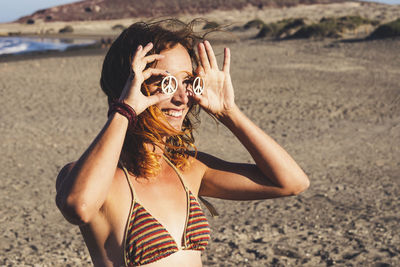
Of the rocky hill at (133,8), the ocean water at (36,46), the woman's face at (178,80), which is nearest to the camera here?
the woman's face at (178,80)

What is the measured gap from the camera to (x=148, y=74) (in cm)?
185

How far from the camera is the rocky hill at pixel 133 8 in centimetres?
7250

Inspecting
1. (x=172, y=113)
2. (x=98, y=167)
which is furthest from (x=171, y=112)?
(x=98, y=167)

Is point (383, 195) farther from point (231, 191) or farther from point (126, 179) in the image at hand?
point (126, 179)

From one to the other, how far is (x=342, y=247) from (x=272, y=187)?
3007 millimetres

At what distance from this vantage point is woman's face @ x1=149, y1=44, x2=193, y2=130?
197 centimetres

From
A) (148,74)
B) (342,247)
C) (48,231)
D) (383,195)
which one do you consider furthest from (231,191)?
(383,195)

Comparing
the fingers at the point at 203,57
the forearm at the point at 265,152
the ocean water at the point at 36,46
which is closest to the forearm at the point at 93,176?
the fingers at the point at 203,57

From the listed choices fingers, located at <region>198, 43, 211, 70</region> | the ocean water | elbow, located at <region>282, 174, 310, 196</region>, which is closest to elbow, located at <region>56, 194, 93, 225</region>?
fingers, located at <region>198, 43, 211, 70</region>

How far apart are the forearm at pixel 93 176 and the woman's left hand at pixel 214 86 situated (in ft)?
1.41

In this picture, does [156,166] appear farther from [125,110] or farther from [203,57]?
[203,57]

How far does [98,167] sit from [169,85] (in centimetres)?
40

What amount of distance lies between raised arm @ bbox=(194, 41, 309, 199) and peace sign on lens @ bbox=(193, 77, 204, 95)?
30mm

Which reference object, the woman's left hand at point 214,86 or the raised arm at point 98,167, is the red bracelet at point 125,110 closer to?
the raised arm at point 98,167
